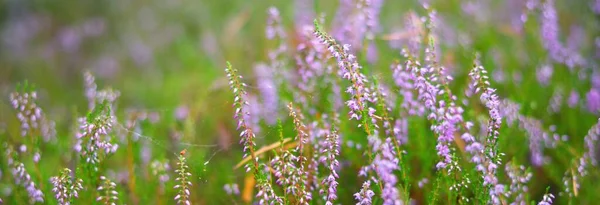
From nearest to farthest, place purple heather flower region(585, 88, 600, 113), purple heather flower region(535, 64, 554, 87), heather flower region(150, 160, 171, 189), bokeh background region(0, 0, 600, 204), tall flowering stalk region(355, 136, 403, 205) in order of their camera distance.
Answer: tall flowering stalk region(355, 136, 403, 205)
heather flower region(150, 160, 171, 189)
purple heather flower region(585, 88, 600, 113)
bokeh background region(0, 0, 600, 204)
purple heather flower region(535, 64, 554, 87)

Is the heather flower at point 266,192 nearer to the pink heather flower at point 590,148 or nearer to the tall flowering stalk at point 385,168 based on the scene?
the tall flowering stalk at point 385,168

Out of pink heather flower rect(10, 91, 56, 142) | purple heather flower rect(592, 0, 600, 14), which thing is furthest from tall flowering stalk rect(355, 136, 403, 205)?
purple heather flower rect(592, 0, 600, 14)

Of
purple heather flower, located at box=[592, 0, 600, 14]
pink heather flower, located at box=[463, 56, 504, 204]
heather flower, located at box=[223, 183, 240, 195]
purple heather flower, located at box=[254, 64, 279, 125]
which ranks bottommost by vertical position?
pink heather flower, located at box=[463, 56, 504, 204]

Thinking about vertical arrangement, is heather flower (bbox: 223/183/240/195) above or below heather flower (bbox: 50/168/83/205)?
above

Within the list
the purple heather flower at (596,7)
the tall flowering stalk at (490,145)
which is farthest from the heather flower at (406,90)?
the purple heather flower at (596,7)

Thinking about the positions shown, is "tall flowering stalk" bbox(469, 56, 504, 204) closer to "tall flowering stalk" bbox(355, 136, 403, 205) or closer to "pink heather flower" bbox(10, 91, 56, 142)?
"tall flowering stalk" bbox(355, 136, 403, 205)

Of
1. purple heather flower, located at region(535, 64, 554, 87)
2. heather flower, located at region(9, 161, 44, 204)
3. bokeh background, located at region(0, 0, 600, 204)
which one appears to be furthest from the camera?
purple heather flower, located at region(535, 64, 554, 87)

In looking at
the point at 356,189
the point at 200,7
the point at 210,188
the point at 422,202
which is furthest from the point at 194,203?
the point at 200,7

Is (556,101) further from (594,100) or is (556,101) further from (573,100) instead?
(594,100)
